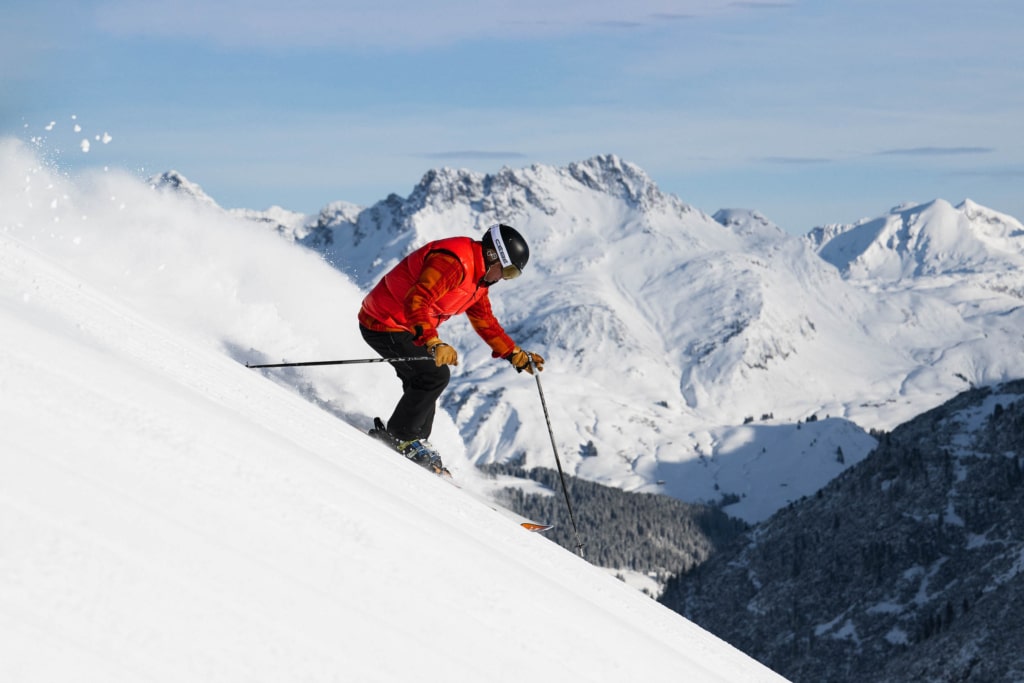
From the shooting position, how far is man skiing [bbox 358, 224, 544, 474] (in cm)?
1079

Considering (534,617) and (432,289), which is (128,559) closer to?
(534,617)

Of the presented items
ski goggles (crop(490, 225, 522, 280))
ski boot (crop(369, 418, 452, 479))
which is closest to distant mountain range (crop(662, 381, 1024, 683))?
ski boot (crop(369, 418, 452, 479))

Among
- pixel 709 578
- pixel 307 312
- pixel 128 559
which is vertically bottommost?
pixel 709 578

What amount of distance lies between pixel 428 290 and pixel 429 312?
260 millimetres

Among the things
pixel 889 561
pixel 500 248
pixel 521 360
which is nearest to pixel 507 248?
pixel 500 248

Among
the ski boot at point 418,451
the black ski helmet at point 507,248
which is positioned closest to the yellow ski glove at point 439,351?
the black ski helmet at point 507,248

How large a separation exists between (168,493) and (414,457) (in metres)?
8.40

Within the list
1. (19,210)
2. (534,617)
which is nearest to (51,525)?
(534,617)

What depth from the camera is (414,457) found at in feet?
39.1

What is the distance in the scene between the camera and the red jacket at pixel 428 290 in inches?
424

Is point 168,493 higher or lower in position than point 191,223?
higher

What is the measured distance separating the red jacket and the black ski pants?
0.15 meters

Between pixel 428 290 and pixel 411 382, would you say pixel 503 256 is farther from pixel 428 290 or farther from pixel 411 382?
pixel 411 382

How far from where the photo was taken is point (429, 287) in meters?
10.7
